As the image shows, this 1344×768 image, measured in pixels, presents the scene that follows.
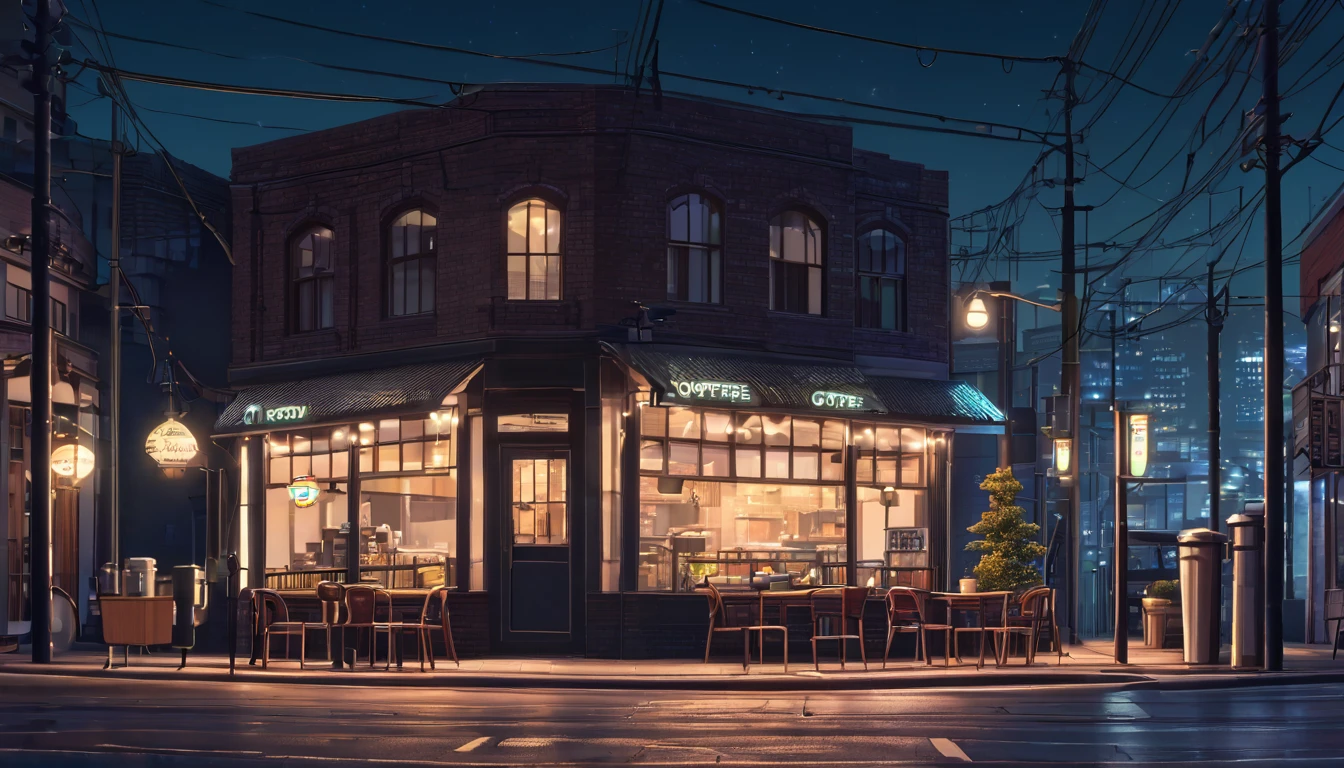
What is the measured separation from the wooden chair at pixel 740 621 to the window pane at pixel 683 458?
1.90 m

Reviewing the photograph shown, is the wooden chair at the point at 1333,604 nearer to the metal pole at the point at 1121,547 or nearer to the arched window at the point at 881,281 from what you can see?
the metal pole at the point at 1121,547

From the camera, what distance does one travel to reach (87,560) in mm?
28625

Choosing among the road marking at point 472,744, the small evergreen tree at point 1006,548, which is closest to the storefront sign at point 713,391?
the small evergreen tree at point 1006,548

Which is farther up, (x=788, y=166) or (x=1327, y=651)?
(x=788, y=166)

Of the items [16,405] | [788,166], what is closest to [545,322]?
[788,166]

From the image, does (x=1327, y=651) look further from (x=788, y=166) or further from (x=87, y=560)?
(x=87, y=560)

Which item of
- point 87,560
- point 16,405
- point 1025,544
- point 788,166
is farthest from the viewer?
point 87,560

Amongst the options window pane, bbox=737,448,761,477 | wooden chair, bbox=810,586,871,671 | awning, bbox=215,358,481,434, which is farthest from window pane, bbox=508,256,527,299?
wooden chair, bbox=810,586,871,671

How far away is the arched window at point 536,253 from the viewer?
23.0 metres

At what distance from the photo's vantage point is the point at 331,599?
21.0 m

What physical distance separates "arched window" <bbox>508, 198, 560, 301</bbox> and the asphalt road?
282 inches

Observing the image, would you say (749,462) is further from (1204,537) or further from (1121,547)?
(1204,537)

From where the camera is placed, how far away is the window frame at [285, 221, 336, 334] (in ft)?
81.7

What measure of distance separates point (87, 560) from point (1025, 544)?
17.2 meters
